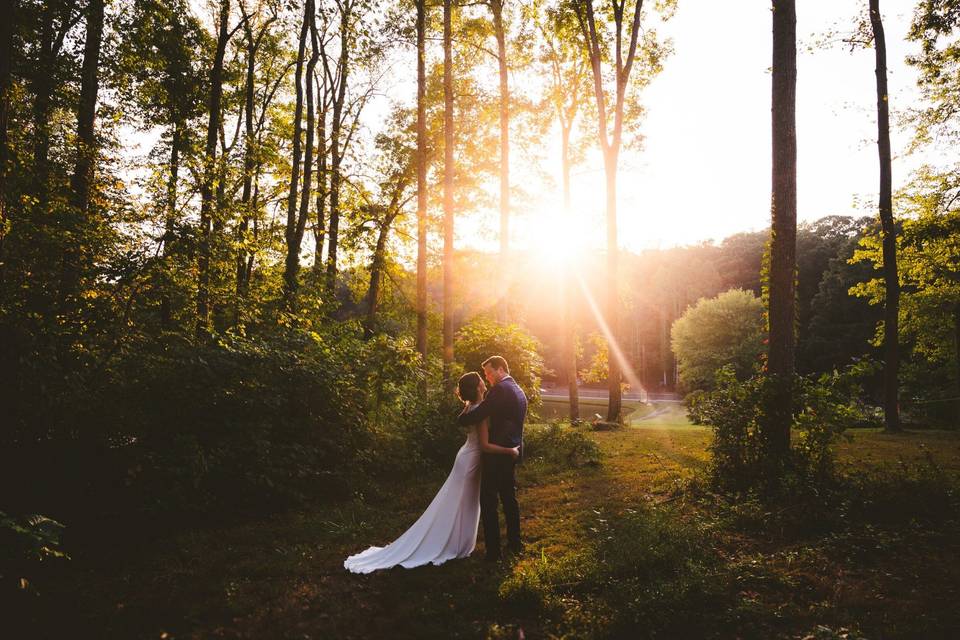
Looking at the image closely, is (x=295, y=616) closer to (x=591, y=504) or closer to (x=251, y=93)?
(x=591, y=504)

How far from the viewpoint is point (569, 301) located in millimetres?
19812

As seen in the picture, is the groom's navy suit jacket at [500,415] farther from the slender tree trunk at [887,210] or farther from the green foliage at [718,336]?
the green foliage at [718,336]

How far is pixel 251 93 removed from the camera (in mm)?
20297

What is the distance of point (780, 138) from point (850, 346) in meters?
45.3

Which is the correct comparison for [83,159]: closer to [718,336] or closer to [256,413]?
[256,413]

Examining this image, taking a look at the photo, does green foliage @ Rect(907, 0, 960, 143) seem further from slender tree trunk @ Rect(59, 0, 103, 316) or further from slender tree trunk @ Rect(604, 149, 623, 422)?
slender tree trunk @ Rect(59, 0, 103, 316)

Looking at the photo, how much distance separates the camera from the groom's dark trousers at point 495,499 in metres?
5.52

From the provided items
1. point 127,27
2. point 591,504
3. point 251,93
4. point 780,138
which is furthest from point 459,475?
point 251,93

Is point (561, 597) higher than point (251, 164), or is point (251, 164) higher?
point (251, 164)

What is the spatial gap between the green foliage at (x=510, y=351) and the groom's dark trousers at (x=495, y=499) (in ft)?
27.4

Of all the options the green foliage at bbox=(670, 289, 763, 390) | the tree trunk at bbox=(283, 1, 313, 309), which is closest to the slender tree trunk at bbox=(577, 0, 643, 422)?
the tree trunk at bbox=(283, 1, 313, 309)

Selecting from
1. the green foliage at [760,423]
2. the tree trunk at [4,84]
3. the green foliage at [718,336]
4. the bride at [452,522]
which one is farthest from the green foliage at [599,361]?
the green foliage at [718,336]

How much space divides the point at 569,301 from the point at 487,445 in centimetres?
1473

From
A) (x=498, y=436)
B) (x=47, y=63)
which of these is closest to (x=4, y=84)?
(x=498, y=436)
